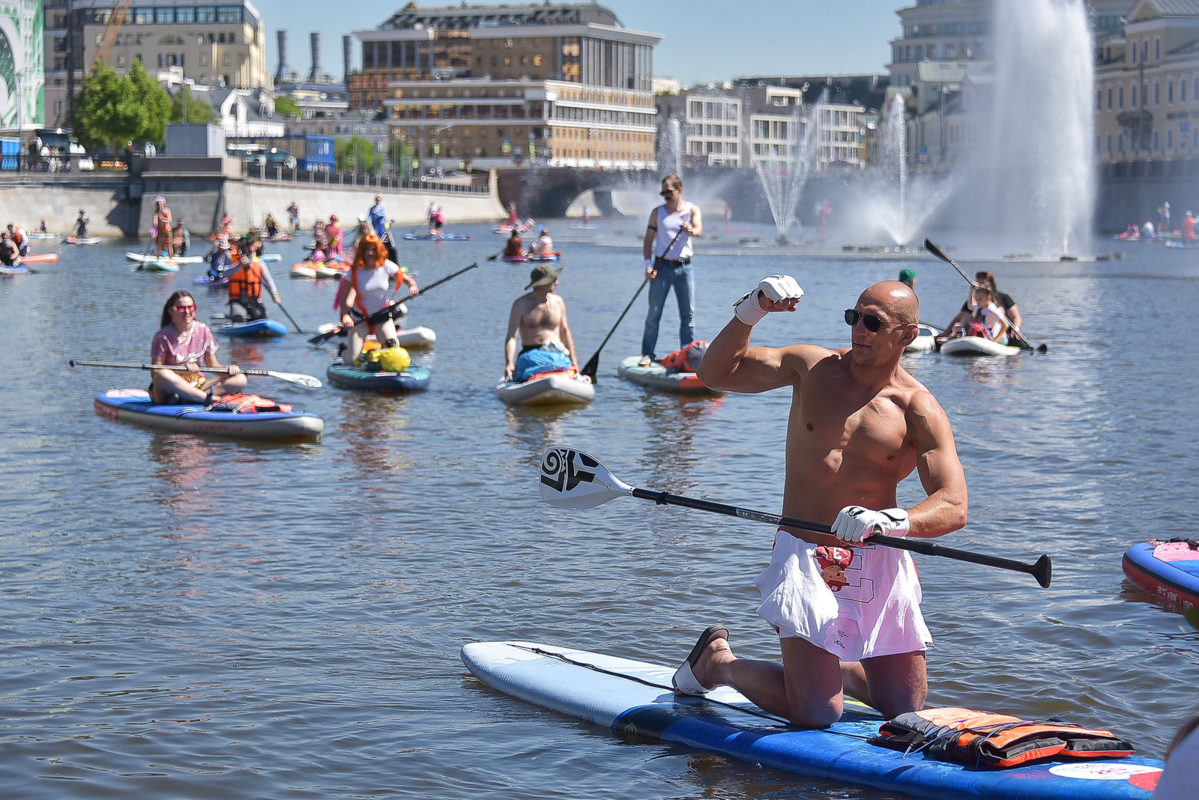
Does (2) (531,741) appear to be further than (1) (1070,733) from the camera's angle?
Yes

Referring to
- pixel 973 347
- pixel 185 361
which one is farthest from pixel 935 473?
pixel 973 347

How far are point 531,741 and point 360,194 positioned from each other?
9411 cm

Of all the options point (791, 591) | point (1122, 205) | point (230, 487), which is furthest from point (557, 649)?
point (1122, 205)

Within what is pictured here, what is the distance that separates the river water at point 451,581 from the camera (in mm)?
7012

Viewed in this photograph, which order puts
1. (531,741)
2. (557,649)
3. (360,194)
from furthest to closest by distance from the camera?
1. (360,194)
2. (557,649)
3. (531,741)

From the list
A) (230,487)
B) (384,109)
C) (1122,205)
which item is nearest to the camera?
(230,487)

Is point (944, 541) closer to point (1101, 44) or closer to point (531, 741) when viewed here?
point (531, 741)

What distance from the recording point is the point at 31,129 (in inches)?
3617

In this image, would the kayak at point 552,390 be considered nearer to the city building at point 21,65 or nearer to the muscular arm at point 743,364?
the muscular arm at point 743,364

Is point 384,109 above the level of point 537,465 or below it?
above

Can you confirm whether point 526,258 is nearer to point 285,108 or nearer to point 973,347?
point 973,347

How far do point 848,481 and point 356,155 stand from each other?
144263 millimetres

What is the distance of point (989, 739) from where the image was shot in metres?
5.94

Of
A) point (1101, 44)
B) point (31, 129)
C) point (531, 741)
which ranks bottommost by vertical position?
point (531, 741)
